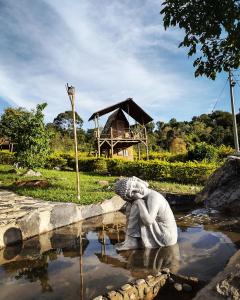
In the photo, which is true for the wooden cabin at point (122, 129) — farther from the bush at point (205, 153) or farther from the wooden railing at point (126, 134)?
the bush at point (205, 153)

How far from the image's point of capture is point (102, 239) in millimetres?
7078

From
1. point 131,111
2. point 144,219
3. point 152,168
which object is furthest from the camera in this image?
point 131,111

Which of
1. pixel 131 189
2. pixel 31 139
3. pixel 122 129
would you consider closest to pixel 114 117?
pixel 122 129

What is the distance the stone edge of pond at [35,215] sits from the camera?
7.09m

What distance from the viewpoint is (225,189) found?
414 inches

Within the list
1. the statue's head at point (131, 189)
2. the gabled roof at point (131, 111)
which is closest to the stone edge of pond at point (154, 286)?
the statue's head at point (131, 189)

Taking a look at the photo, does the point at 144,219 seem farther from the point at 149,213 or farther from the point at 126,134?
the point at 126,134

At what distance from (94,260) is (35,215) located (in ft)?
8.55

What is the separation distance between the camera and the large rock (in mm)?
Result: 9883

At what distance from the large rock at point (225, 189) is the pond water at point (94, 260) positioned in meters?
2.04

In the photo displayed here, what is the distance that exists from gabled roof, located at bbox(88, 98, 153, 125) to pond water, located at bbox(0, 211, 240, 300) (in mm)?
23252

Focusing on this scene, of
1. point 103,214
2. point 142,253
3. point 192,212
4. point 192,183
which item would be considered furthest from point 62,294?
point 192,183

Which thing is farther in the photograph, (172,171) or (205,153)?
(205,153)

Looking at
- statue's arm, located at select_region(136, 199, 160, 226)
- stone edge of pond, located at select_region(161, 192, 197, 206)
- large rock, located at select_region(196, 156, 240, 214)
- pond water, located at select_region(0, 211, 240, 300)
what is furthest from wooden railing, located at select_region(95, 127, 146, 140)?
statue's arm, located at select_region(136, 199, 160, 226)
